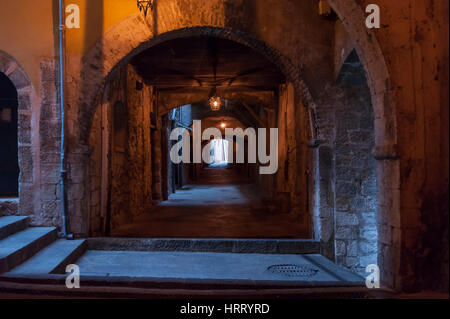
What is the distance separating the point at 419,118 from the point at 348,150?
1866 mm

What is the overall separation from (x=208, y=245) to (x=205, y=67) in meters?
3.96

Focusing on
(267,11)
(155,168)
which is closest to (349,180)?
(267,11)

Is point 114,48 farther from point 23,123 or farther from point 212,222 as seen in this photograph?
point 212,222

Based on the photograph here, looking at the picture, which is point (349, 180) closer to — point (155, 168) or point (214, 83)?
point (214, 83)

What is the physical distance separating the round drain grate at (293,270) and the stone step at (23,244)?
268cm

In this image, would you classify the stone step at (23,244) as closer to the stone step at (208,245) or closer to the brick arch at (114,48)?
the stone step at (208,245)

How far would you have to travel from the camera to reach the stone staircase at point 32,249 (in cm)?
A: 355

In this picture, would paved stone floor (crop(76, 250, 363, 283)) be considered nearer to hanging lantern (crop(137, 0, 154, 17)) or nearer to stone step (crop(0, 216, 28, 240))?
stone step (crop(0, 216, 28, 240))

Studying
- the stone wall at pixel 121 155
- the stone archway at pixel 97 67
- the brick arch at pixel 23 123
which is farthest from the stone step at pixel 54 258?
the brick arch at pixel 23 123

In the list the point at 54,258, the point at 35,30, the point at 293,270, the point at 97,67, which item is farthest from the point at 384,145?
the point at 35,30

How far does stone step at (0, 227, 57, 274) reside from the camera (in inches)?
138

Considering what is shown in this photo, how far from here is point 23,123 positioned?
15.8 feet

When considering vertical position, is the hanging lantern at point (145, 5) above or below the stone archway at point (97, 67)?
above
